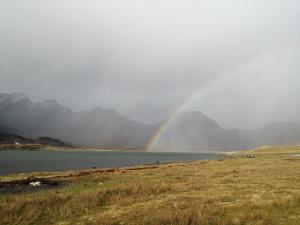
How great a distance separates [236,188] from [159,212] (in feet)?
45.2

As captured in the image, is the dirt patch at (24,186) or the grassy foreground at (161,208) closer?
the grassy foreground at (161,208)

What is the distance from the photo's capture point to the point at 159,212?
1956cm

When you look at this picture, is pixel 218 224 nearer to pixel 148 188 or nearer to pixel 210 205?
pixel 210 205

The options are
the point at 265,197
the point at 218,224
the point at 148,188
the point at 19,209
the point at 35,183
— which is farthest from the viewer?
the point at 35,183

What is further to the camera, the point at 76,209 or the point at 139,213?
the point at 76,209

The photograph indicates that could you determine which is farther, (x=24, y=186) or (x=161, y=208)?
(x=24, y=186)

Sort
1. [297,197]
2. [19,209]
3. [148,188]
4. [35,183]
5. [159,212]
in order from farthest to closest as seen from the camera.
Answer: [35,183] → [148,188] → [297,197] → [19,209] → [159,212]

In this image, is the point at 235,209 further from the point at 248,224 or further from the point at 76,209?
the point at 76,209

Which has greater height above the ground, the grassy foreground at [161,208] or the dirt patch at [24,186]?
the grassy foreground at [161,208]

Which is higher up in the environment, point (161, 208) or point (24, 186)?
point (161, 208)

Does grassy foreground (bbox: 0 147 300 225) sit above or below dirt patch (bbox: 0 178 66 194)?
above

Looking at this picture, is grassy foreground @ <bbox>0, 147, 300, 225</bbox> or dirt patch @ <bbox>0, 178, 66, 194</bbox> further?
dirt patch @ <bbox>0, 178, 66, 194</bbox>

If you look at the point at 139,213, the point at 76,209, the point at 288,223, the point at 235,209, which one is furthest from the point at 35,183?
the point at 288,223

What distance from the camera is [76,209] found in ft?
72.0
